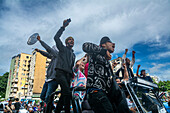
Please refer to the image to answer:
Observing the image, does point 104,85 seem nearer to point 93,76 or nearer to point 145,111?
point 93,76

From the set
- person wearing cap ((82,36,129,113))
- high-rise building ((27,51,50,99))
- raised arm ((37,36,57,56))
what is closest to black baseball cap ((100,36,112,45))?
person wearing cap ((82,36,129,113))

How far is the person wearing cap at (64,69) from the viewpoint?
2.39 metres

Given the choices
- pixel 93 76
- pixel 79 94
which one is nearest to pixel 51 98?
pixel 79 94

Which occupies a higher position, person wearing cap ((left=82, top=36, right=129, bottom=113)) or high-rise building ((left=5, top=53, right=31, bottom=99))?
high-rise building ((left=5, top=53, right=31, bottom=99))

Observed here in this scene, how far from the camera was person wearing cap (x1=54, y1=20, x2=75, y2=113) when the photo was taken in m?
2.39

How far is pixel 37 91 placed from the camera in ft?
250

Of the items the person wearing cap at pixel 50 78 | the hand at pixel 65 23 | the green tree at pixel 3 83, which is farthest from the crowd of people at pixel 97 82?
the green tree at pixel 3 83

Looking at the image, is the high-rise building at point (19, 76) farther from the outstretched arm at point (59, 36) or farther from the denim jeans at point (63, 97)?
the denim jeans at point (63, 97)

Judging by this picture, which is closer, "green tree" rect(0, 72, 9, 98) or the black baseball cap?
the black baseball cap

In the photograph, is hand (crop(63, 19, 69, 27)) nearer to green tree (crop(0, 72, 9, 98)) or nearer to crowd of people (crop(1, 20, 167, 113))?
crowd of people (crop(1, 20, 167, 113))

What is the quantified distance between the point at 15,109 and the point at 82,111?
11888mm

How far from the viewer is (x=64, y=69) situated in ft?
9.58

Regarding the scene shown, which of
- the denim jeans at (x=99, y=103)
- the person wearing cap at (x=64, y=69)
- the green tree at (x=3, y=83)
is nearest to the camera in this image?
the denim jeans at (x=99, y=103)

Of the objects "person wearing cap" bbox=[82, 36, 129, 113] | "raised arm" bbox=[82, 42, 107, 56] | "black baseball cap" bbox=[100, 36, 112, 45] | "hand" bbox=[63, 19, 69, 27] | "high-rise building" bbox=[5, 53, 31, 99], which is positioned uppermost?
"high-rise building" bbox=[5, 53, 31, 99]
